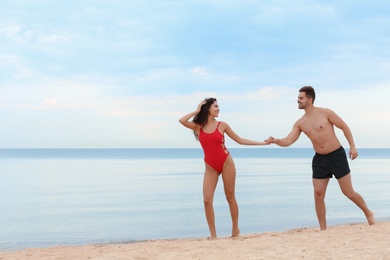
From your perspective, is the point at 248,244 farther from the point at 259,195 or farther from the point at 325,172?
the point at 259,195


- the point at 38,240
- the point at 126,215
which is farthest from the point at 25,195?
the point at 38,240

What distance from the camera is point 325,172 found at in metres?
8.02

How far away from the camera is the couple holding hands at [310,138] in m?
7.93

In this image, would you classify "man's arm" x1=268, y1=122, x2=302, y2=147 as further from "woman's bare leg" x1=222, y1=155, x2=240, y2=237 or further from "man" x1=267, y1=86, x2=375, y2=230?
"woman's bare leg" x1=222, y1=155, x2=240, y2=237

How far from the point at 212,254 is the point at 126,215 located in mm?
9931

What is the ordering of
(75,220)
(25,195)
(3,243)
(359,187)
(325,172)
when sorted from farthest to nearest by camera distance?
(359,187), (25,195), (75,220), (3,243), (325,172)

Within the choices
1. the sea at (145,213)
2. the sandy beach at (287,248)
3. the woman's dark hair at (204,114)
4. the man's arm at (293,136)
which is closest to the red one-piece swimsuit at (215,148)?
the woman's dark hair at (204,114)

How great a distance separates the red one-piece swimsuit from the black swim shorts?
139cm

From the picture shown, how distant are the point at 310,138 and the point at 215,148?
1.44 meters

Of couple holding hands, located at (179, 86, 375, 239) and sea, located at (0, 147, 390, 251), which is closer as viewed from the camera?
couple holding hands, located at (179, 86, 375, 239)

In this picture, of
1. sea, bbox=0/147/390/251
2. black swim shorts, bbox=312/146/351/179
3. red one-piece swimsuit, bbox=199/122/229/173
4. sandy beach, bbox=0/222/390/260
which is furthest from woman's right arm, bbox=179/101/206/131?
sea, bbox=0/147/390/251

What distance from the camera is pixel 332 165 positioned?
26.0ft

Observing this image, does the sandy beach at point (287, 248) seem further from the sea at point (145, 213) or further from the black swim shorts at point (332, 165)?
the sea at point (145, 213)

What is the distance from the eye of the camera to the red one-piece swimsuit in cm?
796
